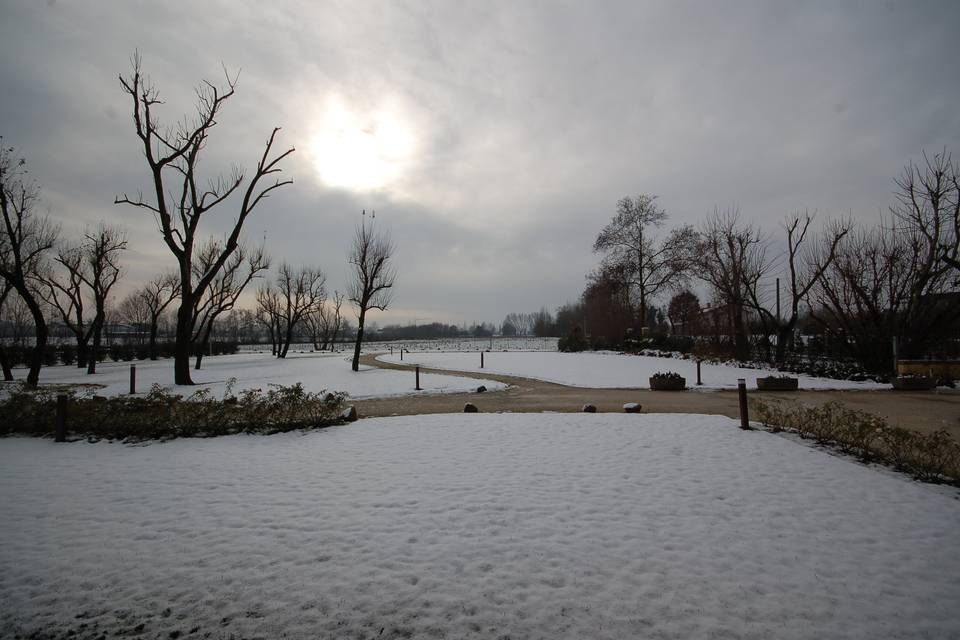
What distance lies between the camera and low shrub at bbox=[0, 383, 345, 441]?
29.7ft

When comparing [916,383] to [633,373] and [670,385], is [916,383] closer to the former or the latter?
[670,385]

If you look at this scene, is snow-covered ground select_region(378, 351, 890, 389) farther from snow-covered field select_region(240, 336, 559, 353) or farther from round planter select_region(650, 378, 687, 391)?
snow-covered field select_region(240, 336, 559, 353)

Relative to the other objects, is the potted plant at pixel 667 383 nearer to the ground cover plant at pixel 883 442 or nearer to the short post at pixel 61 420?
the ground cover plant at pixel 883 442

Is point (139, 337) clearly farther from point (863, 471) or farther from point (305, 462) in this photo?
point (863, 471)

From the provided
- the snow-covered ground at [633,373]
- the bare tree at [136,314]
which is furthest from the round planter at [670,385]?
the bare tree at [136,314]

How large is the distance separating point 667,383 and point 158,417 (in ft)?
51.9

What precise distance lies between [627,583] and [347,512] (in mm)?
3103

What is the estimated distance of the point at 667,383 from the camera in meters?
16.8

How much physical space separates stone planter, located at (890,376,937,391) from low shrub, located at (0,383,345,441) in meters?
18.4

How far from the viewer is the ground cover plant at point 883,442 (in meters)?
6.08

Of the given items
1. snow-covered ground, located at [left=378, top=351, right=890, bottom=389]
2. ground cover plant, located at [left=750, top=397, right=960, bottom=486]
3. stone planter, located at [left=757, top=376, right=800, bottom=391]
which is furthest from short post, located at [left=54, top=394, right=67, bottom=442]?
stone planter, located at [left=757, top=376, right=800, bottom=391]

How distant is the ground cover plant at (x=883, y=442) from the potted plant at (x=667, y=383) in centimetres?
736

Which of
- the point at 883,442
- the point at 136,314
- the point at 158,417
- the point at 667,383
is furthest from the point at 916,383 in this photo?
the point at 136,314

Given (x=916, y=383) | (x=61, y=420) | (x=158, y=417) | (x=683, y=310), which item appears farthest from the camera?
(x=683, y=310)
